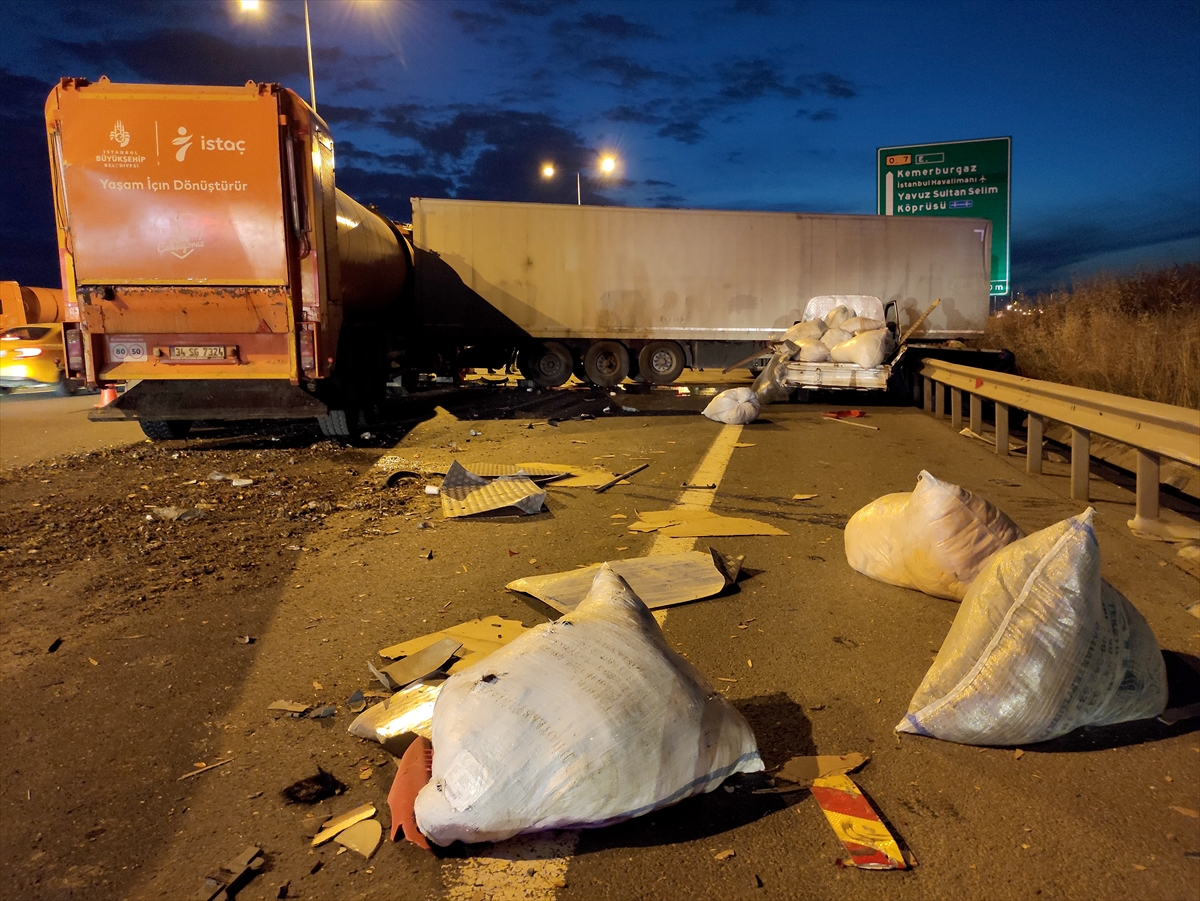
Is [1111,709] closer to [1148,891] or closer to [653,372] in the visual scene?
[1148,891]

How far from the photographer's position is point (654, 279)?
1764 centimetres

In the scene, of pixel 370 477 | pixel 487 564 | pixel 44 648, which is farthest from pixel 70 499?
pixel 487 564

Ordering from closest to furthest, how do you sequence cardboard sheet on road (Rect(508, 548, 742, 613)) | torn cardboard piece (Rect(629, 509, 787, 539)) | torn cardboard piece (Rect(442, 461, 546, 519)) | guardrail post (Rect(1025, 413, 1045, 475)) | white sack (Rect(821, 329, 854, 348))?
cardboard sheet on road (Rect(508, 548, 742, 613))
torn cardboard piece (Rect(629, 509, 787, 539))
torn cardboard piece (Rect(442, 461, 546, 519))
guardrail post (Rect(1025, 413, 1045, 475))
white sack (Rect(821, 329, 854, 348))

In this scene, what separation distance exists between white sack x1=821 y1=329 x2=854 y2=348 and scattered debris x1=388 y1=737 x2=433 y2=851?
1170 cm

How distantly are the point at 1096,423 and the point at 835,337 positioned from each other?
24.6ft

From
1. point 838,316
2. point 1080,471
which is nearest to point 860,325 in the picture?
point 838,316

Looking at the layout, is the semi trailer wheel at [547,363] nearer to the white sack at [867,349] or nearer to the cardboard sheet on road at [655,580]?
the white sack at [867,349]

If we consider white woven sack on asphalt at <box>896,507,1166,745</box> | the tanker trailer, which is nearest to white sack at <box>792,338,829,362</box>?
the tanker trailer

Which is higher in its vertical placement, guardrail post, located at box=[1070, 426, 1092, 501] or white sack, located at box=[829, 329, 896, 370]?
white sack, located at box=[829, 329, 896, 370]

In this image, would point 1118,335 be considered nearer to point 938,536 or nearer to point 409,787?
point 938,536

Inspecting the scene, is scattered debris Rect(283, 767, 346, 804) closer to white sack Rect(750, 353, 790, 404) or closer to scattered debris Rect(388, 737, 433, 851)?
scattered debris Rect(388, 737, 433, 851)

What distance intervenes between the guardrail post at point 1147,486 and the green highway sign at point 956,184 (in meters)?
14.7

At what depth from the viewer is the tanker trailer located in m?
8.04

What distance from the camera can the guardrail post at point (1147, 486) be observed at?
5434mm
